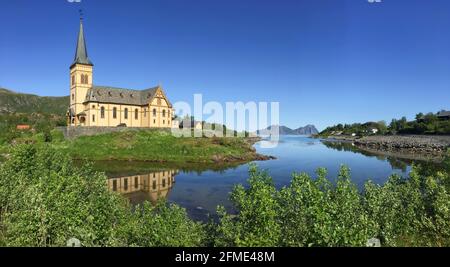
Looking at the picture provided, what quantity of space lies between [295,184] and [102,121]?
79.3 meters

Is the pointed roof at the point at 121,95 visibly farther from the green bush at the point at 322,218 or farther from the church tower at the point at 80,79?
the green bush at the point at 322,218

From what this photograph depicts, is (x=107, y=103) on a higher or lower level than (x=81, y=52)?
lower

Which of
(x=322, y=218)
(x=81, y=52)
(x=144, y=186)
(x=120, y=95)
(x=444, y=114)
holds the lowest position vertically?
(x=144, y=186)

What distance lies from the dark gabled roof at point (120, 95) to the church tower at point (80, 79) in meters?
1.99

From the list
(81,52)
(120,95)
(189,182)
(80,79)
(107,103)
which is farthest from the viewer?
(120,95)

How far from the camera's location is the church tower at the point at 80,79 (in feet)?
277

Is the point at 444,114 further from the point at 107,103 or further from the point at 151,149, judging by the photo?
the point at 107,103

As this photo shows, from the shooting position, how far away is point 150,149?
7212 cm

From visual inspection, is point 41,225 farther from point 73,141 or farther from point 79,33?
point 79,33

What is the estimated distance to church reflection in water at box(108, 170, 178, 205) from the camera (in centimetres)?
3657

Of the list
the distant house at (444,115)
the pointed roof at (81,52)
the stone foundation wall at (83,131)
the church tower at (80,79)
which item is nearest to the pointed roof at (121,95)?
the church tower at (80,79)

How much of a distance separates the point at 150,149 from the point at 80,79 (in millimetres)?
30750

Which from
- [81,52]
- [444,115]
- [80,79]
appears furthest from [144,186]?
[444,115]

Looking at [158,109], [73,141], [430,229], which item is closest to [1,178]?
[430,229]
